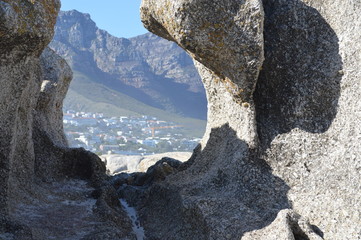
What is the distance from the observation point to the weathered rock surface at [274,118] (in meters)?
12.0

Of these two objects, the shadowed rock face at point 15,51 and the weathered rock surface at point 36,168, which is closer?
the shadowed rock face at point 15,51

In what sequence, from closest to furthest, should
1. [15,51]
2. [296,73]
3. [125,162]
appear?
1. [15,51]
2. [296,73]
3. [125,162]

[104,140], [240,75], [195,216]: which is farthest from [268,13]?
[104,140]

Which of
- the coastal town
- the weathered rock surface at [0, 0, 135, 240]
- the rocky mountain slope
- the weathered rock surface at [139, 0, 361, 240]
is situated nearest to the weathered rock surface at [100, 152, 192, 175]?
the weathered rock surface at [0, 0, 135, 240]

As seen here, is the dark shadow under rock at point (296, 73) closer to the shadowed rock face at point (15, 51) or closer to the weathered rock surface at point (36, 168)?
the weathered rock surface at point (36, 168)

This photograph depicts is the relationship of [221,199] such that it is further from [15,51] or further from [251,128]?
[15,51]

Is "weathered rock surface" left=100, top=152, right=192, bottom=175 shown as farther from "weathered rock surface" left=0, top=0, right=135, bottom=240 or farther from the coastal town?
the coastal town

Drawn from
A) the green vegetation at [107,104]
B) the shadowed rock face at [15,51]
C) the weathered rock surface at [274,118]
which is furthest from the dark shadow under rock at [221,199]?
the green vegetation at [107,104]

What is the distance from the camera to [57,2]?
13977mm

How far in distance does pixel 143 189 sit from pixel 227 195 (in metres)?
6.72

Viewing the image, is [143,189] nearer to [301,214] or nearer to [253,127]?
[253,127]

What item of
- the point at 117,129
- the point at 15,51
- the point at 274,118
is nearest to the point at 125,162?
the point at 274,118

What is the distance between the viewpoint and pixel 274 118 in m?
14.5

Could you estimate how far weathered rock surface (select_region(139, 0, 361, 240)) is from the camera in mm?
12047
